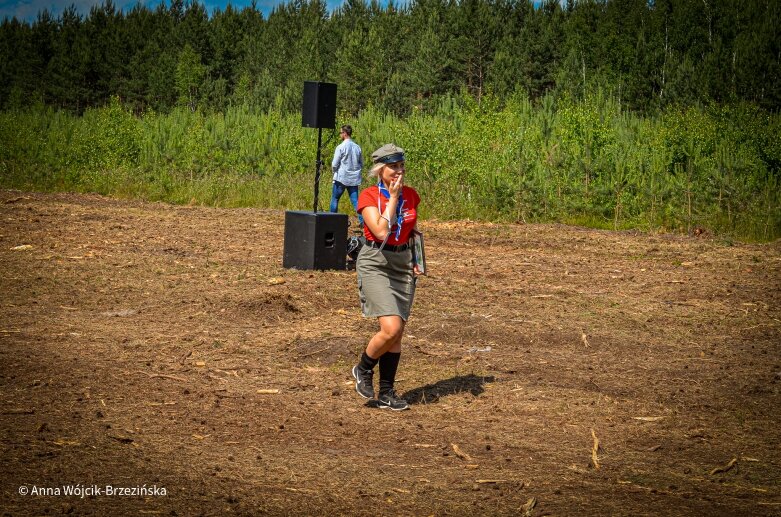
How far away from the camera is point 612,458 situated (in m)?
6.19

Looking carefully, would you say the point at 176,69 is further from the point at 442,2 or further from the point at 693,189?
the point at 693,189

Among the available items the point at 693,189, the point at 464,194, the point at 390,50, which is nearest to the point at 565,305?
the point at 693,189

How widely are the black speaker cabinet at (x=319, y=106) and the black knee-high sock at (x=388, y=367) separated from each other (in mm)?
6884

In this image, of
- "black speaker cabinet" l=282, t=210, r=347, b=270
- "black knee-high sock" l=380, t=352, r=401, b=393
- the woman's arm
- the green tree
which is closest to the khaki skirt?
the woman's arm

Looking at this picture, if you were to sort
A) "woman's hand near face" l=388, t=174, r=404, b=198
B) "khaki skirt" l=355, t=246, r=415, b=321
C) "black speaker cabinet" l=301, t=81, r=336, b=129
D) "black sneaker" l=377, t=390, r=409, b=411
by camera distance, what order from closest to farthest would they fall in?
"woman's hand near face" l=388, t=174, r=404, b=198, "khaki skirt" l=355, t=246, r=415, b=321, "black sneaker" l=377, t=390, r=409, b=411, "black speaker cabinet" l=301, t=81, r=336, b=129

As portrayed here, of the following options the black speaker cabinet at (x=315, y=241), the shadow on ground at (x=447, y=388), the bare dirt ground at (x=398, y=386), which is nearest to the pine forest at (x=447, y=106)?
the bare dirt ground at (x=398, y=386)

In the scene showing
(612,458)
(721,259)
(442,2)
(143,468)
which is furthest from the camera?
(442,2)

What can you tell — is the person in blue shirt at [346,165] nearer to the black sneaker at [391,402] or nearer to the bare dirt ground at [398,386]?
the bare dirt ground at [398,386]

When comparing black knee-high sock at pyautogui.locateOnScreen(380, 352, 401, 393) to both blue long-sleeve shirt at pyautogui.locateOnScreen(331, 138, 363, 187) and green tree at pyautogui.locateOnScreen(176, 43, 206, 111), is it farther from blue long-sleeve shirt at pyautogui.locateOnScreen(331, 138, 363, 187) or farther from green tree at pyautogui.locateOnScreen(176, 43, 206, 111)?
green tree at pyautogui.locateOnScreen(176, 43, 206, 111)

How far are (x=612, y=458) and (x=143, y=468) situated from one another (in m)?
2.94

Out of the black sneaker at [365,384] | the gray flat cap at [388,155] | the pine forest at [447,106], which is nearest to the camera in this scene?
the gray flat cap at [388,155]

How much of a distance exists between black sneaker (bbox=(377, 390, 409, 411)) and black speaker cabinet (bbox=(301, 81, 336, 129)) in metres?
6.99

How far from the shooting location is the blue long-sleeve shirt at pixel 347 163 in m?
18.0

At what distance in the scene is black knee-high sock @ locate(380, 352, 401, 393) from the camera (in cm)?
726
